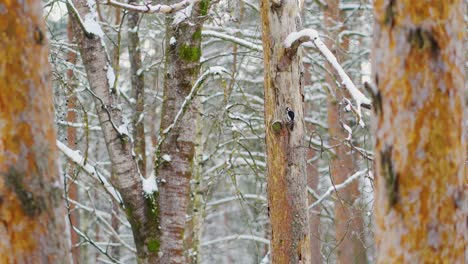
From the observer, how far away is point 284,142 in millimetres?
5840

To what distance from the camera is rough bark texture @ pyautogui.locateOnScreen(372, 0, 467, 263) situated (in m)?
2.91

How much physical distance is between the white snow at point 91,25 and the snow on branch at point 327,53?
85.1 inches

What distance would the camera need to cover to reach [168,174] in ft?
24.9

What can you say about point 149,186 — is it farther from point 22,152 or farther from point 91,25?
point 22,152

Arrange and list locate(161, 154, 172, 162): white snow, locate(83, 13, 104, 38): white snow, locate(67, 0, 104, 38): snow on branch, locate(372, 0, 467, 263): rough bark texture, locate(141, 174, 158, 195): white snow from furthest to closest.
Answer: locate(161, 154, 172, 162): white snow, locate(141, 174, 158, 195): white snow, locate(83, 13, 104, 38): white snow, locate(67, 0, 104, 38): snow on branch, locate(372, 0, 467, 263): rough bark texture

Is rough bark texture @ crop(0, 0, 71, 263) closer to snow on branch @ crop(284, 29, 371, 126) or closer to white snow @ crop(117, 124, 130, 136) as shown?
snow on branch @ crop(284, 29, 371, 126)

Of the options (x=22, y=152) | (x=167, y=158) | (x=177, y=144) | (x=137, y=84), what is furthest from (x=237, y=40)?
(x=22, y=152)

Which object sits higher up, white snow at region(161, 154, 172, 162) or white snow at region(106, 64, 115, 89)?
white snow at region(106, 64, 115, 89)

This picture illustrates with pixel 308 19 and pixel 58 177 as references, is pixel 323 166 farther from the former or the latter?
pixel 58 177

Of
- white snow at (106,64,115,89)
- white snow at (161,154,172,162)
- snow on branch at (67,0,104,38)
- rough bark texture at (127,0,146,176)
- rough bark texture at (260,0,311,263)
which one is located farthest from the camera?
rough bark texture at (127,0,146,176)

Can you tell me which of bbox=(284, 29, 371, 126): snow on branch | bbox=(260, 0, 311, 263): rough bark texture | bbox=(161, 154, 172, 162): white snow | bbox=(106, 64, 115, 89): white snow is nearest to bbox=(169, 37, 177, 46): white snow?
bbox=(106, 64, 115, 89): white snow

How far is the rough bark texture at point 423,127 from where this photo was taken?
291 centimetres

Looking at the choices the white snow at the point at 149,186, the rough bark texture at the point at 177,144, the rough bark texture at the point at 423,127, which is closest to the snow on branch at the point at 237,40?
the rough bark texture at the point at 177,144

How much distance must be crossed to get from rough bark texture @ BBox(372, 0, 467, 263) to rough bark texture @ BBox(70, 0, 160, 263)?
450 cm
